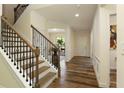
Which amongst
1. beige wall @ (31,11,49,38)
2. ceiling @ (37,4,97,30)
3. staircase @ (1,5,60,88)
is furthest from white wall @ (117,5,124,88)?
beige wall @ (31,11,49,38)

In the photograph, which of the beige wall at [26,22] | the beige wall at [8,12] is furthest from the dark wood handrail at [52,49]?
the beige wall at [8,12]

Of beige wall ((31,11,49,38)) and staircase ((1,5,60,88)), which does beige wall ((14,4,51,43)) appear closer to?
beige wall ((31,11,49,38))

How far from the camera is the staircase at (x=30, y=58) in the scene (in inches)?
127

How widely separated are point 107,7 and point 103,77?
6.03 ft

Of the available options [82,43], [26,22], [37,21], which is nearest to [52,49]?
[37,21]

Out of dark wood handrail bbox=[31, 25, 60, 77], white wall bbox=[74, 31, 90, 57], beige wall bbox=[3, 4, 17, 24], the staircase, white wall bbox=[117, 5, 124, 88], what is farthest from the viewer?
white wall bbox=[74, 31, 90, 57]

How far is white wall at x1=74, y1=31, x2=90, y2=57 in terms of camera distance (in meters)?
11.9

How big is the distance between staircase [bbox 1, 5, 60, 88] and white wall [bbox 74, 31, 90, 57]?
21.3 ft

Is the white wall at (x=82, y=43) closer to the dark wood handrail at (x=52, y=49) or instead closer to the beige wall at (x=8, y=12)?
the dark wood handrail at (x=52, y=49)

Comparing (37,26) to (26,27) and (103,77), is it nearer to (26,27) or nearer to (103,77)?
(26,27)

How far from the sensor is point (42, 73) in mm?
4270

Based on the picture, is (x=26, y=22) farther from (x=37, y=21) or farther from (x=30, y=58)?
(x=30, y=58)

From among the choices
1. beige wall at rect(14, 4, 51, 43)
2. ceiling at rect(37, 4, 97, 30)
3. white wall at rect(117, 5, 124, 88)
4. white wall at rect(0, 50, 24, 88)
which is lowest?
white wall at rect(0, 50, 24, 88)
